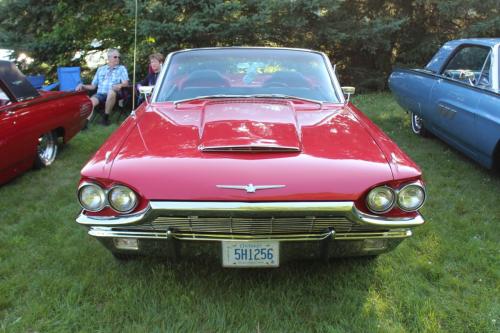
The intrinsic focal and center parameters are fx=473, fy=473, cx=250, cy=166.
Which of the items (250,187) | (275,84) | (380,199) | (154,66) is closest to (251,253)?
(250,187)

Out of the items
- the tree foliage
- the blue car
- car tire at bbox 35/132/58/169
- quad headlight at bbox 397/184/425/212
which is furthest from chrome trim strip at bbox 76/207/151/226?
the tree foliage

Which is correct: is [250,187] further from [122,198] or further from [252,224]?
[122,198]

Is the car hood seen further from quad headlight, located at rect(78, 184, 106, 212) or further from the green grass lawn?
the green grass lawn

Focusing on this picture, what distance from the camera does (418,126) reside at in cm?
678

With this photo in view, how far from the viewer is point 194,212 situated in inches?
92.6

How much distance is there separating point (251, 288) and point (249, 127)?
0.99 metres

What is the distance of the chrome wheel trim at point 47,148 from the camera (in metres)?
5.45

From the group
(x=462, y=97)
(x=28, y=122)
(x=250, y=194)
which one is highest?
(x=250, y=194)

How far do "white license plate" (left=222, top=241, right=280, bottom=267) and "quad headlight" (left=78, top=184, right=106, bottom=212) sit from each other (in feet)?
2.26

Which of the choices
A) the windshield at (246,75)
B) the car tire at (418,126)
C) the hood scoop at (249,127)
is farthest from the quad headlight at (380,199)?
the car tire at (418,126)

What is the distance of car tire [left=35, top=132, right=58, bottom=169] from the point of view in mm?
5363

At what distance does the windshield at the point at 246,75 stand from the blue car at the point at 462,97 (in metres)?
1.72

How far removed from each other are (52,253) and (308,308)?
189 cm

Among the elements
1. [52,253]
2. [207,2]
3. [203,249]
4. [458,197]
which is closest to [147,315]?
[203,249]
